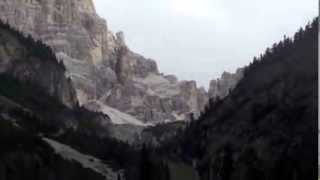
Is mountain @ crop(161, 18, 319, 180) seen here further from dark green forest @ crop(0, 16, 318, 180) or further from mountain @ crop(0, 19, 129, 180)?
mountain @ crop(0, 19, 129, 180)

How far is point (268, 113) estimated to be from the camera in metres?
122

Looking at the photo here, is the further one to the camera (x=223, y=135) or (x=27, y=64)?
(x=27, y=64)

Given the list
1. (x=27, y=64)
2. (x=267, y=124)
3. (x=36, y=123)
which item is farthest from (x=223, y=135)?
(x=27, y=64)

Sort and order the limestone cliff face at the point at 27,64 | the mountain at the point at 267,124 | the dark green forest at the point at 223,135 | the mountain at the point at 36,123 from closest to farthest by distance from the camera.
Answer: the mountain at the point at 267,124, the dark green forest at the point at 223,135, the mountain at the point at 36,123, the limestone cliff face at the point at 27,64

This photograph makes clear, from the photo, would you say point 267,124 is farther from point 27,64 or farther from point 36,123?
point 27,64

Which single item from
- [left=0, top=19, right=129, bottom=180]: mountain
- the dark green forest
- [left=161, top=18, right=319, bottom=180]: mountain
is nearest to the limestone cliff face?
[left=0, top=19, right=129, bottom=180]: mountain

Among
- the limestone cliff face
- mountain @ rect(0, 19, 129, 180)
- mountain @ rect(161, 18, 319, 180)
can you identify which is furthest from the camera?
the limestone cliff face

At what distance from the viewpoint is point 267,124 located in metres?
120

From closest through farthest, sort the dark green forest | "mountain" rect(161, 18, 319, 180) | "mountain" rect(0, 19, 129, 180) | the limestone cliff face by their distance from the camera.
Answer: "mountain" rect(161, 18, 319, 180) → the dark green forest → "mountain" rect(0, 19, 129, 180) → the limestone cliff face

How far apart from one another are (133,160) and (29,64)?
5230 centimetres

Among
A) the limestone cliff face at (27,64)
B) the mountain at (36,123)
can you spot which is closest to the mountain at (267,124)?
the mountain at (36,123)

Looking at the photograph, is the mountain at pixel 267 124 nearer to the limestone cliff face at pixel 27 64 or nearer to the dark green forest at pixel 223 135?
the dark green forest at pixel 223 135

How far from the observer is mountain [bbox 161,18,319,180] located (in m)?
99.2

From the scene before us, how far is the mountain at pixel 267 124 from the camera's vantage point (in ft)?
326
